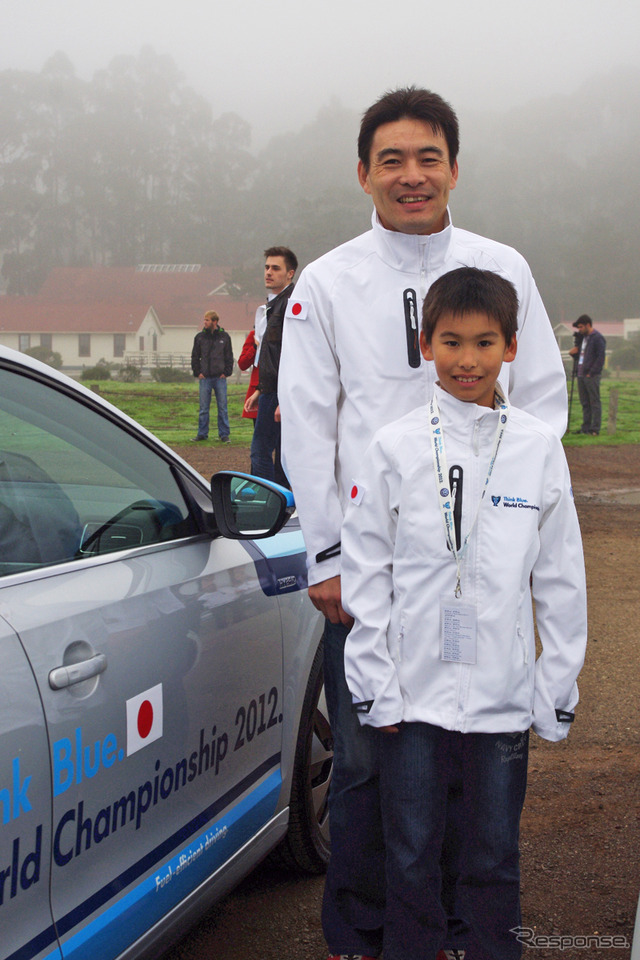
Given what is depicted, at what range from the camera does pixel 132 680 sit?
1902 mm

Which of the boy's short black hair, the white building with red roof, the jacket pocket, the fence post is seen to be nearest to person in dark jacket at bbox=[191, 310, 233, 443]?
the fence post

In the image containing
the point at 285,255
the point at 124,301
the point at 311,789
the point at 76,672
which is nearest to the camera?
the point at 76,672

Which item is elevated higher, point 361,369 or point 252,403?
point 361,369

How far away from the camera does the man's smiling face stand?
2244 millimetres

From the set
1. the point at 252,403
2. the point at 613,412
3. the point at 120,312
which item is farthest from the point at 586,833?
the point at 120,312

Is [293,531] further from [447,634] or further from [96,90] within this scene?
[96,90]

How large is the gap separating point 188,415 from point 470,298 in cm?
2261

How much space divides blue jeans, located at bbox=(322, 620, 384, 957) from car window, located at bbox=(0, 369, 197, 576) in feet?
1.65

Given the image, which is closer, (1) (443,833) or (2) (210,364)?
(1) (443,833)

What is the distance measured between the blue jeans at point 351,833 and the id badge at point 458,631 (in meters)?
0.33

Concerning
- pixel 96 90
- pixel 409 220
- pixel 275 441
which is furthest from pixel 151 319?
pixel 409 220

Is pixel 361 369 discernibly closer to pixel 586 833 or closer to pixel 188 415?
pixel 586 833

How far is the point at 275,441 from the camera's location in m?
7.67

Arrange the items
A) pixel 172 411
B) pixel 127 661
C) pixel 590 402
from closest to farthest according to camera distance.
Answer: pixel 127 661
pixel 590 402
pixel 172 411
